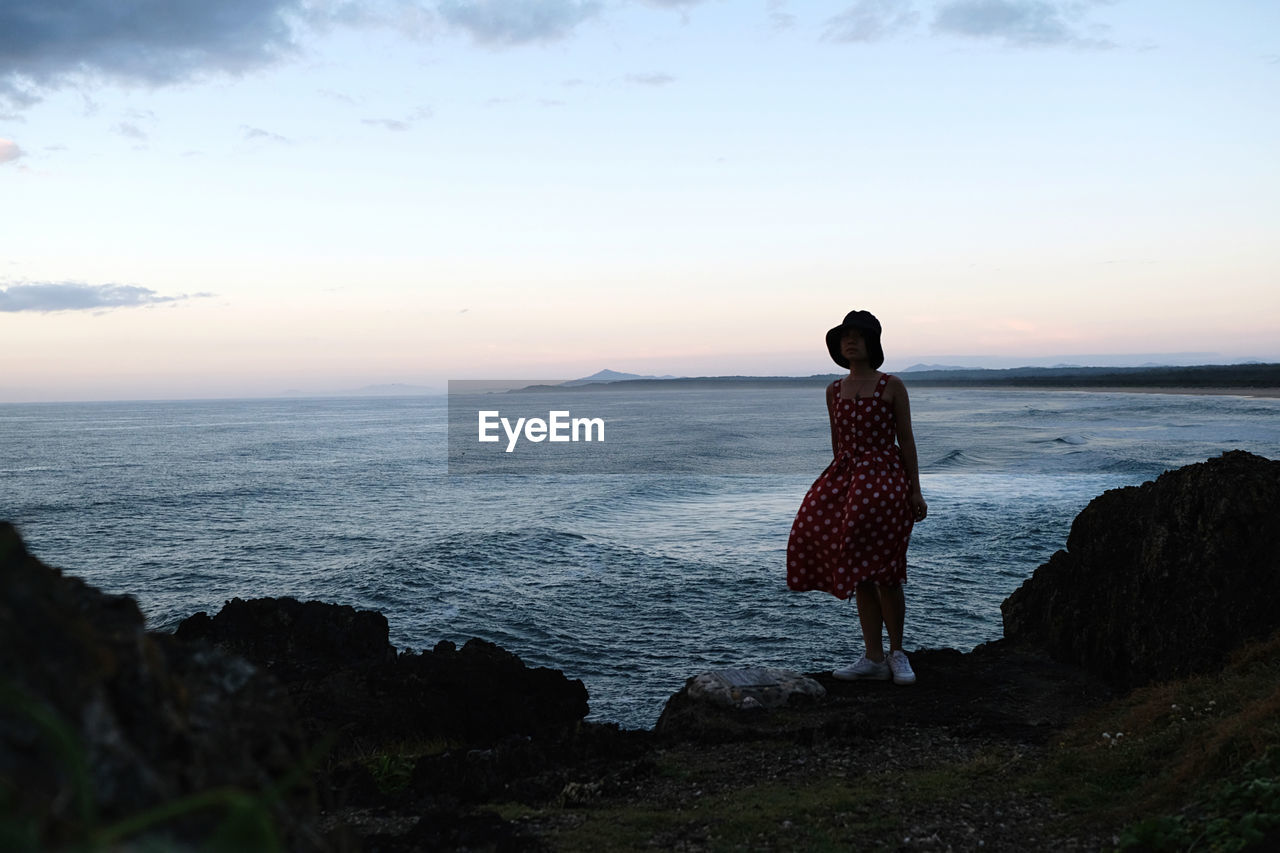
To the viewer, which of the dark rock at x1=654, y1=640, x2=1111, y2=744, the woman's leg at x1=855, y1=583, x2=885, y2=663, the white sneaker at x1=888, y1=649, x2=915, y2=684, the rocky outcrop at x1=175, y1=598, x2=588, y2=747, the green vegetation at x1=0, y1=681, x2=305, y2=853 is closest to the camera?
the green vegetation at x1=0, y1=681, x2=305, y2=853

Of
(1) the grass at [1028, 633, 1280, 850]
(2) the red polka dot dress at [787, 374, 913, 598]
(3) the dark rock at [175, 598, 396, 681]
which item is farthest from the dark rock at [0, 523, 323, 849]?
(3) the dark rock at [175, 598, 396, 681]

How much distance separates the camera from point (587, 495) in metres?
32.4

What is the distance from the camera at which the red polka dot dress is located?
23.1ft

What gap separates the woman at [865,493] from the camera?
7.01 m

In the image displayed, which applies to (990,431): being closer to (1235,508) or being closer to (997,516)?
(997,516)

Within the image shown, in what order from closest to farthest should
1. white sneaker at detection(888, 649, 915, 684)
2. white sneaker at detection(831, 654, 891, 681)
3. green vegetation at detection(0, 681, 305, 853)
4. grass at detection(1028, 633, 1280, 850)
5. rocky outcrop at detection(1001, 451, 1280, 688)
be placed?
green vegetation at detection(0, 681, 305, 853)
grass at detection(1028, 633, 1280, 850)
rocky outcrop at detection(1001, 451, 1280, 688)
white sneaker at detection(888, 649, 915, 684)
white sneaker at detection(831, 654, 891, 681)

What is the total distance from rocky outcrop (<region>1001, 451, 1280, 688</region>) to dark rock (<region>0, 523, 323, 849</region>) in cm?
686

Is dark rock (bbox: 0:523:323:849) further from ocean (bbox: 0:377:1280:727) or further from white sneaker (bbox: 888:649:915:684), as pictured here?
ocean (bbox: 0:377:1280:727)

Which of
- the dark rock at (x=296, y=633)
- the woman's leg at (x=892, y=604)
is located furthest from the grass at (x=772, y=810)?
the dark rock at (x=296, y=633)

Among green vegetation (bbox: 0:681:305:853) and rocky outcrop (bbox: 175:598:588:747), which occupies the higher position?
green vegetation (bbox: 0:681:305:853)

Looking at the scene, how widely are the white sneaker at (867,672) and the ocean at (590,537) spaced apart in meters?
2.70

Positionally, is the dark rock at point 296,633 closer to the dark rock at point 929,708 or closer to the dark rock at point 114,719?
the dark rock at point 929,708

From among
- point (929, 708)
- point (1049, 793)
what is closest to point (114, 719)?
point (1049, 793)

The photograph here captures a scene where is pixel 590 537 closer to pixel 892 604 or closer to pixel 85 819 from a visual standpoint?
pixel 892 604
